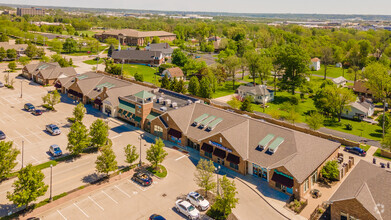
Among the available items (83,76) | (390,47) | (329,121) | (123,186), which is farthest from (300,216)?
(390,47)

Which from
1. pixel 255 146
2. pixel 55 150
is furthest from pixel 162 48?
pixel 255 146

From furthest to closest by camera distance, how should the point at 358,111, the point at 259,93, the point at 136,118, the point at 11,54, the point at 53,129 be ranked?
the point at 11,54 → the point at 259,93 → the point at 358,111 → the point at 136,118 → the point at 53,129

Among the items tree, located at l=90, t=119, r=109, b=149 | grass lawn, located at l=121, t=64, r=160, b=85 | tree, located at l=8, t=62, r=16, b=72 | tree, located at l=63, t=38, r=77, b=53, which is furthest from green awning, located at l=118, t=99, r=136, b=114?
tree, located at l=63, t=38, r=77, b=53

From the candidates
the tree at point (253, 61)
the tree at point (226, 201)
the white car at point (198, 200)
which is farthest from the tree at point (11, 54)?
the tree at point (226, 201)

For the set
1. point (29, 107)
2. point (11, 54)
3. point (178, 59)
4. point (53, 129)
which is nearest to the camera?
point (53, 129)

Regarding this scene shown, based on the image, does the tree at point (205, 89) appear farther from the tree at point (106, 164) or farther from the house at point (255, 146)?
the tree at point (106, 164)

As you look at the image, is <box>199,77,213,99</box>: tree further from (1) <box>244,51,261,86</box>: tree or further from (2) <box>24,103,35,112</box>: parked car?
(2) <box>24,103,35,112</box>: parked car

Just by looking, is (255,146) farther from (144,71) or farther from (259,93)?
(144,71)

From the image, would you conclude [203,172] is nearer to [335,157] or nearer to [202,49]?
[335,157]
